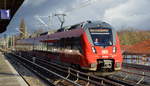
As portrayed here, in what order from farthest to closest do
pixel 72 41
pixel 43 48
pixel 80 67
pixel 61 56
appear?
pixel 43 48 < pixel 61 56 < pixel 72 41 < pixel 80 67

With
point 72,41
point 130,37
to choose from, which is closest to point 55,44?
point 72,41

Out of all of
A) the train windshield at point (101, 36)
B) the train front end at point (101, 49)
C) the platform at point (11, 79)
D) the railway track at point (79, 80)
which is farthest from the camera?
the train windshield at point (101, 36)

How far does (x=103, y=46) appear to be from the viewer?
16.0 meters

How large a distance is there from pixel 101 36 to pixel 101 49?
34.7 inches

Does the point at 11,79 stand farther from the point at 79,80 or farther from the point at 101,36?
the point at 101,36

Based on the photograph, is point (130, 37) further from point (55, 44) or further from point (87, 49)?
point (87, 49)

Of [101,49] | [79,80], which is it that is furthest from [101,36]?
[79,80]

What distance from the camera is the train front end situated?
51.1ft

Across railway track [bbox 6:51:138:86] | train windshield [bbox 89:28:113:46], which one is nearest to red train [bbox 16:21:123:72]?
train windshield [bbox 89:28:113:46]

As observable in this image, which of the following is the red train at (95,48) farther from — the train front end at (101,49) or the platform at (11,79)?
the platform at (11,79)

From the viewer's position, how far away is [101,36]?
53.5 ft

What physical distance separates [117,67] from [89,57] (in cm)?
176

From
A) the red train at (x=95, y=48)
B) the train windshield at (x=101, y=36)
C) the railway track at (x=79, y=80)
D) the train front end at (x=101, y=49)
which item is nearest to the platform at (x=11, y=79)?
the railway track at (x=79, y=80)

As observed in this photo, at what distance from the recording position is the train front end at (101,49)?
15562mm
